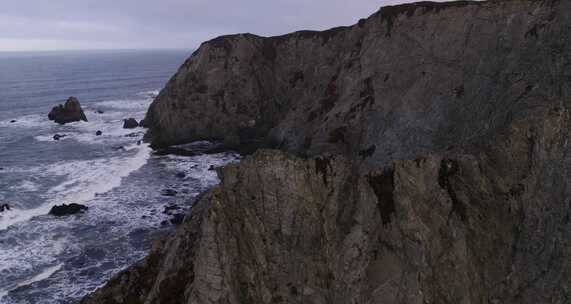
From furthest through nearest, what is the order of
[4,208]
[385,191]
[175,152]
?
1. [175,152]
2. [4,208]
3. [385,191]

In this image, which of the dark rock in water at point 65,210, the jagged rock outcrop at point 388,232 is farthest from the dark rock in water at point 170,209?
the jagged rock outcrop at point 388,232

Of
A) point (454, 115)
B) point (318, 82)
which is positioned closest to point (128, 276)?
point (454, 115)

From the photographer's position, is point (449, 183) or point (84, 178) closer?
point (449, 183)

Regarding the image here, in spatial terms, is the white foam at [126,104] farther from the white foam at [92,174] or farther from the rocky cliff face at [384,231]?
the rocky cliff face at [384,231]

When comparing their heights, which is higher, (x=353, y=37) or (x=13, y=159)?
(x=353, y=37)

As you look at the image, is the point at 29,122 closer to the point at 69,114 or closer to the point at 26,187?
the point at 69,114

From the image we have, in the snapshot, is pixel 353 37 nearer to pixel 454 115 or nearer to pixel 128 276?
pixel 454 115

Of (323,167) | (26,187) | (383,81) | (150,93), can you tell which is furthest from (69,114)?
(323,167)

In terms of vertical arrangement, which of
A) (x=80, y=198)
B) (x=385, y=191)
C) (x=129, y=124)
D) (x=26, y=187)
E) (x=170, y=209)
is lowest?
(x=26, y=187)
